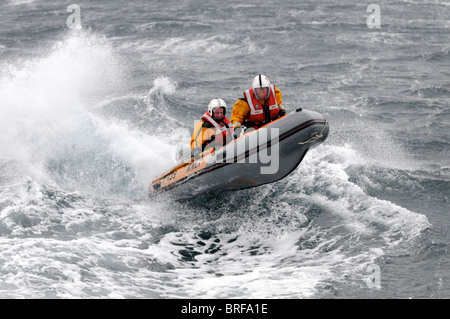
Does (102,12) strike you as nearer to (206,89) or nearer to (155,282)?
(206,89)

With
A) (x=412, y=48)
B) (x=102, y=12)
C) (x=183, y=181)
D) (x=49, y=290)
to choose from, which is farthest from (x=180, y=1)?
(x=49, y=290)

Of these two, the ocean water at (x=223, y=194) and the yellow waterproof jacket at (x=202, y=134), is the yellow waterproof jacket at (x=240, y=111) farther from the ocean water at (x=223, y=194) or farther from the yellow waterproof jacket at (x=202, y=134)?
the ocean water at (x=223, y=194)

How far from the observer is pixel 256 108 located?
905cm

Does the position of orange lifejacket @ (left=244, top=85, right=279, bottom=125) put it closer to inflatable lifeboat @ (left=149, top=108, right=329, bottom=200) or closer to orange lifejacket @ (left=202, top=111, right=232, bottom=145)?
inflatable lifeboat @ (left=149, top=108, right=329, bottom=200)

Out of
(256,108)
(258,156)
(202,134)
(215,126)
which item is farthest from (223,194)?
(256,108)

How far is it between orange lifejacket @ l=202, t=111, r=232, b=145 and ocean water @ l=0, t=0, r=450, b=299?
1.04 m

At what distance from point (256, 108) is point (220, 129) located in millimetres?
642

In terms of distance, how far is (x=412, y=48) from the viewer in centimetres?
1856

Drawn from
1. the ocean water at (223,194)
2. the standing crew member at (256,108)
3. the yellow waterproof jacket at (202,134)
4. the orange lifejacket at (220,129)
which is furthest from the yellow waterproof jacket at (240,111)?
the ocean water at (223,194)

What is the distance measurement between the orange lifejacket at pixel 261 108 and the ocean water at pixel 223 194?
1386 millimetres

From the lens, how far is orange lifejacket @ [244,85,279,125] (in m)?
9.05

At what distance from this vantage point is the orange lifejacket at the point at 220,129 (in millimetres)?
9086

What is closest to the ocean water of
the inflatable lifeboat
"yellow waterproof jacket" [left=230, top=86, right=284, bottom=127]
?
the inflatable lifeboat
